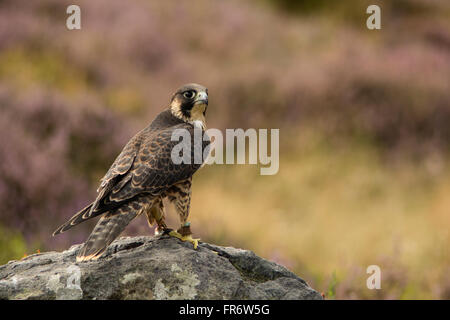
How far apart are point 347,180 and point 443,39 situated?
667 cm

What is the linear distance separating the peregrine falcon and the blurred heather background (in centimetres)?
175

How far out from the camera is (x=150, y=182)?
336 cm

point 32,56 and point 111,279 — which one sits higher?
point 32,56

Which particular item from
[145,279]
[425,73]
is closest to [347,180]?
[425,73]

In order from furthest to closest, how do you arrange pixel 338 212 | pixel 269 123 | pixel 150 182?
pixel 269 123 → pixel 338 212 → pixel 150 182

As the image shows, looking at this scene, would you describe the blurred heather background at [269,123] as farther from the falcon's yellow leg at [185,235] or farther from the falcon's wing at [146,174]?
the falcon's wing at [146,174]

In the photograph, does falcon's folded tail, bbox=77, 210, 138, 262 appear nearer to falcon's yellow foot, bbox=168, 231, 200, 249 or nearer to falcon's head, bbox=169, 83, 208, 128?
falcon's yellow foot, bbox=168, 231, 200, 249

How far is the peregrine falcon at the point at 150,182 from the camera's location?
3201 millimetres

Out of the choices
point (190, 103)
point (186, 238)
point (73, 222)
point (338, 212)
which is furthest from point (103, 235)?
point (338, 212)

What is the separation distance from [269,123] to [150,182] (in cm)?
714

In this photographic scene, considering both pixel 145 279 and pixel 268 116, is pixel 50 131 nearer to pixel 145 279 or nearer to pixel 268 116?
pixel 268 116

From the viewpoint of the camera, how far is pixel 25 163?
23.0 ft

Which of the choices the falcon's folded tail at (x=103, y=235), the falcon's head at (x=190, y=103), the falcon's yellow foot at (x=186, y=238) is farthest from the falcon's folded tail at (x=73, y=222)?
the falcon's head at (x=190, y=103)

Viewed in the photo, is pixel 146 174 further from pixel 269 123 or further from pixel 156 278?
pixel 269 123
